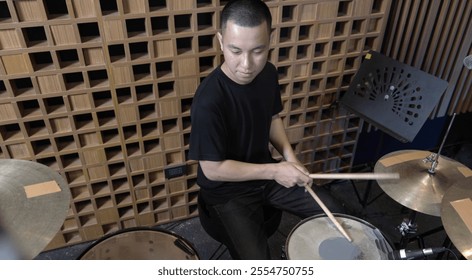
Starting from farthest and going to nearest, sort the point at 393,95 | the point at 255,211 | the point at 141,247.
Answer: the point at 393,95 < the point at 255,211 < the point at 141,247

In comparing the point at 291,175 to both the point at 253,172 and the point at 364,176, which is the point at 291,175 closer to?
the point at 253,172

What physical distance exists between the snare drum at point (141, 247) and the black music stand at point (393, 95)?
3.78ft

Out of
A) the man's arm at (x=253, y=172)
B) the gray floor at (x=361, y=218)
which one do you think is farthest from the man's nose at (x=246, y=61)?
the gray floor at (x=361, y=218)

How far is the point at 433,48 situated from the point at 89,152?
2.08 m

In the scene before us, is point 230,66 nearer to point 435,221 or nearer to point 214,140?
point 214,140

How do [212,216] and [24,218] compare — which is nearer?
[24,218]

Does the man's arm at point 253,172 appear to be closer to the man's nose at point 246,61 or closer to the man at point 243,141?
the man at point 243,141

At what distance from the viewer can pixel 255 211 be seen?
1.59 meters

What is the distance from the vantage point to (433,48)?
2.31 m

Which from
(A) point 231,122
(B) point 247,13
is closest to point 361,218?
(A) point 231,122

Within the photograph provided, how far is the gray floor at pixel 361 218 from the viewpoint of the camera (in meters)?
2.14

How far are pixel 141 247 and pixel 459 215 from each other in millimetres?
1149
